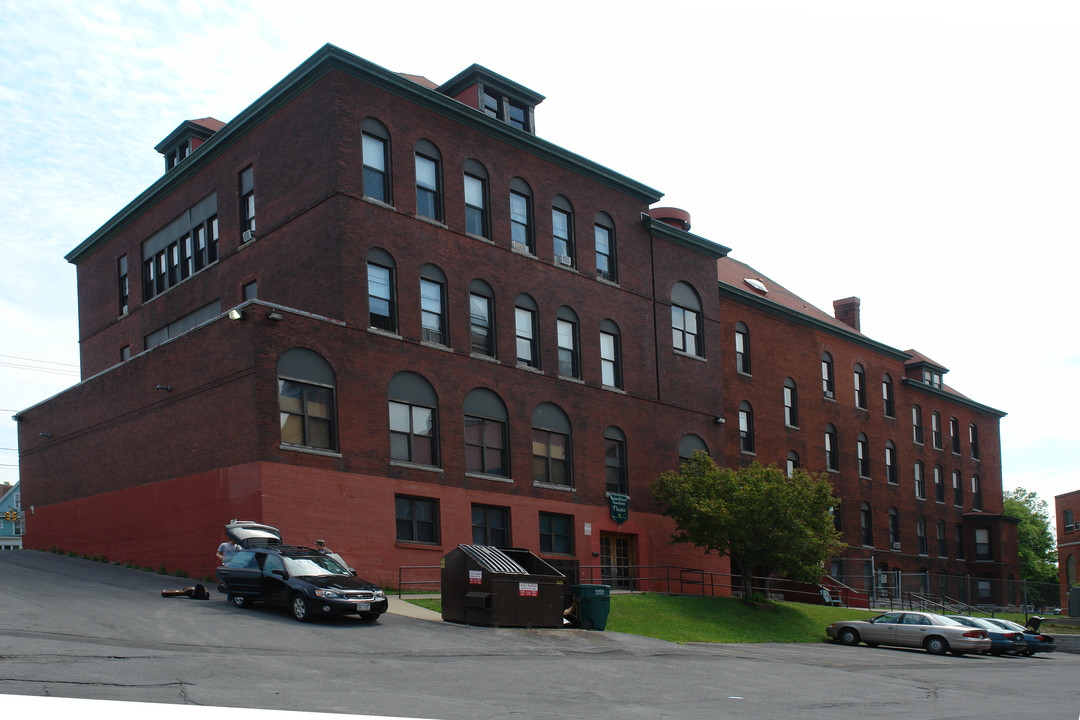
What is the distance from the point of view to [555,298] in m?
38.5

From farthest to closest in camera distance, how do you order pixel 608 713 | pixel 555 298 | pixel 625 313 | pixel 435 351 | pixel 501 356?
pixel 625 313
pixel 555 298
pixel 501 356
pixel 435 351
pixel 608 713

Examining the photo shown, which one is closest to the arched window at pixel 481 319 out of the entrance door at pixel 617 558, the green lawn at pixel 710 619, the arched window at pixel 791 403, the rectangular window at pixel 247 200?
the rectangular window at pixel 247 200

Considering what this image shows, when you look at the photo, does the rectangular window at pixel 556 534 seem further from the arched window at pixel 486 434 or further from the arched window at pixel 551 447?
the arched window at pixel 486 434

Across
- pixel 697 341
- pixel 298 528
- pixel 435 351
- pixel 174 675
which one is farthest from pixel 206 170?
pixel 174 675

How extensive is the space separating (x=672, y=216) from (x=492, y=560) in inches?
943

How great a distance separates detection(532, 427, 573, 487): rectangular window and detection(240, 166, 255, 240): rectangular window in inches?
467

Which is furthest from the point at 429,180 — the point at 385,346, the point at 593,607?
the point at 593,607

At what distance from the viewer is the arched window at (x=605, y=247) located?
1618 inches

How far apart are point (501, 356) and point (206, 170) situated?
1260 cm

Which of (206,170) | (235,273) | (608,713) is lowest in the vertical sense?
(608,713)

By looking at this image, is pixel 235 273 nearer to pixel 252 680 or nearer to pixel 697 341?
pixel 697 341

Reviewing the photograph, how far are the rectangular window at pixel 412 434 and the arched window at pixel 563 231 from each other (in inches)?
354

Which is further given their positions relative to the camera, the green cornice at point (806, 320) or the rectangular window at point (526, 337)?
the green cornice at point (806, 320)

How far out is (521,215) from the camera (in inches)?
1503
